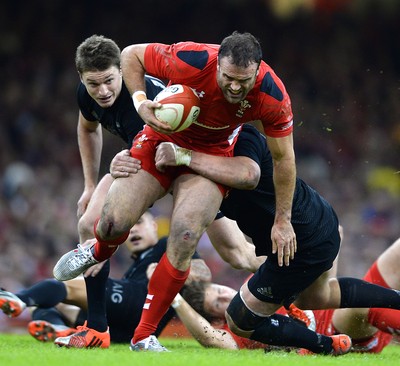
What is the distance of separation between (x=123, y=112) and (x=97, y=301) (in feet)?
4.60

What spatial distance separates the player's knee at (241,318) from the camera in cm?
662

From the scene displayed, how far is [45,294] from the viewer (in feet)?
24.9

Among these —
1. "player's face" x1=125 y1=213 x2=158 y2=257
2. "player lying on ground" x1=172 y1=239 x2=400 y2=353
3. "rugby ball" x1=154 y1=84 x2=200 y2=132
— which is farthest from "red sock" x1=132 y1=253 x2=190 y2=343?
"player's face" x1=125 y1=213 x2=158 y2=257

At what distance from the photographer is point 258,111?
19.7 feet

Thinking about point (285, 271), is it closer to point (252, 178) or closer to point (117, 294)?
point (252, 178)

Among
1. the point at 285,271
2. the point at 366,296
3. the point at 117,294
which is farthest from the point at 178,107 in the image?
the point at 117,294

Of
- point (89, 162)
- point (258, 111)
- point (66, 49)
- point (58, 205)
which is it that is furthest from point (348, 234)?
point (258, 111)

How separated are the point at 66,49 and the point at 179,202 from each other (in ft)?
39.3

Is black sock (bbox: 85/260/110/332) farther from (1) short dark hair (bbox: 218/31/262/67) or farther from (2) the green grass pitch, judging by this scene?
(1) short dark hair (bbox: 218/31/262/67)

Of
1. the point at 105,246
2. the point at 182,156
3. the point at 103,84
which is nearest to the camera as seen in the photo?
the point at 182,156

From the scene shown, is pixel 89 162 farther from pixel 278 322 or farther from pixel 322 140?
pixel 322 140

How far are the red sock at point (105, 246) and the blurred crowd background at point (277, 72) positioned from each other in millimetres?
7360

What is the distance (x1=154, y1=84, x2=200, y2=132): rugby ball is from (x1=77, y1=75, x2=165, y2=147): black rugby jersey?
753 millimetres

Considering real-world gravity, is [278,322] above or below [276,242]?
below
